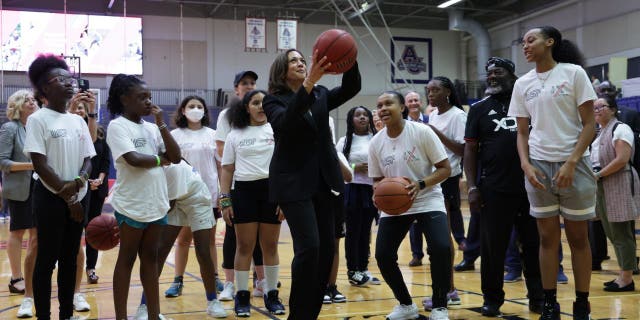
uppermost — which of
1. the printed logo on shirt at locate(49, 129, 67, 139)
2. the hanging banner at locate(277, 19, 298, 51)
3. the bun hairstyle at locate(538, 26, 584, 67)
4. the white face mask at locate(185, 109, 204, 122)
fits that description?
the hanging banner at locate(277, 19, 298, 51)

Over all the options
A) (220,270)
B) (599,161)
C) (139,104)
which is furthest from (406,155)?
(220,270)

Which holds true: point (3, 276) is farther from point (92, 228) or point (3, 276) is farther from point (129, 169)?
point (129, 169)

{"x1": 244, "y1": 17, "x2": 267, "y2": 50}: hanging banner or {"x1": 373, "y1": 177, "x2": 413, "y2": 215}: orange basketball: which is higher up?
{"x1": 244, "y1": 17, "x2": 267, "y2": 50}: hanging banner

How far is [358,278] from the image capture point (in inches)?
255

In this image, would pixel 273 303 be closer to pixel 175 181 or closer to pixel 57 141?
pixel 175 181

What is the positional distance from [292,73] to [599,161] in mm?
4352

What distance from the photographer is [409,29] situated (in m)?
29.5

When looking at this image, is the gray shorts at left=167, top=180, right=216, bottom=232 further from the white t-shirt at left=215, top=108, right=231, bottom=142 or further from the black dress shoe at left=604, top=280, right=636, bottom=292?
the black dress shoe at left=604, top=280, right=636, bottom=292

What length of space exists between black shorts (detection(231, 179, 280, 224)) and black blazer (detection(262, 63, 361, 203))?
1.50m

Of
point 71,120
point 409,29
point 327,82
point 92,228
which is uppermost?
point 409,29

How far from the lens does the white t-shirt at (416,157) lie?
15.6ft

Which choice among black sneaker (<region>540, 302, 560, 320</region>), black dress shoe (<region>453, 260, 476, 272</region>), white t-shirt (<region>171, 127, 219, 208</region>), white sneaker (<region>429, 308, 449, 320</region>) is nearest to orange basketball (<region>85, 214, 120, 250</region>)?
white t-shirt (<region>171, 127, 219, 208</region>)

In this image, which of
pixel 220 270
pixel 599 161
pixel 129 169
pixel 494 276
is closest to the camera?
pixel 129 169

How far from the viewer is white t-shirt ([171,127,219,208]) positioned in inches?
245
